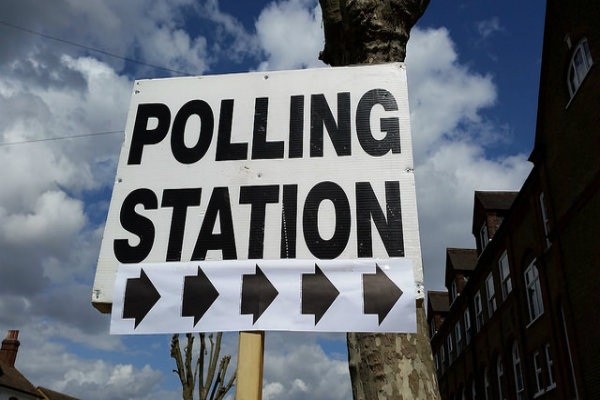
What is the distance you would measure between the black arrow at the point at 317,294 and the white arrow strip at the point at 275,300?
0.5 inches

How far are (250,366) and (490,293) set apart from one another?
76.2ft

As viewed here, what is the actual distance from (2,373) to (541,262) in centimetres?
3812

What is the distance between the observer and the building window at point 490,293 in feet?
74.4

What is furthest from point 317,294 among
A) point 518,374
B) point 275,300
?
point 518,374

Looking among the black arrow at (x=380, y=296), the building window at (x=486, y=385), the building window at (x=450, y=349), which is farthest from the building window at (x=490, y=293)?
the black arrow at (x=380, y=296)

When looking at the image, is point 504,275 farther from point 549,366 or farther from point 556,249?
point 556,249

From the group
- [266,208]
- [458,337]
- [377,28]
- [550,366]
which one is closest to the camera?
[266,208]

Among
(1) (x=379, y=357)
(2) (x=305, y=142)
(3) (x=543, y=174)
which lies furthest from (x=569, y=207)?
(2) (x=305, y=142)

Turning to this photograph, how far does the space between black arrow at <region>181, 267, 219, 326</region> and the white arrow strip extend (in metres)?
0.01

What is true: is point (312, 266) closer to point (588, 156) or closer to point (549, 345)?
point (588, 156)

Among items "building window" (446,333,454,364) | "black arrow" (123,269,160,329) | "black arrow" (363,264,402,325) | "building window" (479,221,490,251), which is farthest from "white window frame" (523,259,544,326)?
"black arrow" (123,269,160,329)

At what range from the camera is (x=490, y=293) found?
A: 2317cm

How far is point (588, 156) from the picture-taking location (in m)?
13.3

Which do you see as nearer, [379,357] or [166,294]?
[166,294]
